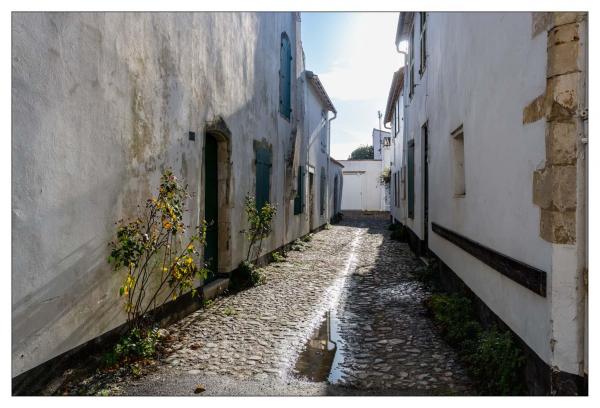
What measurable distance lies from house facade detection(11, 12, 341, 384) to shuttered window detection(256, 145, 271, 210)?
1.21 meters

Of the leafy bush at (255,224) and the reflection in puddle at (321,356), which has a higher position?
the leafy bush at (255,224)

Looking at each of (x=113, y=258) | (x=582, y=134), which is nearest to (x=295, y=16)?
(x=113, y=258)

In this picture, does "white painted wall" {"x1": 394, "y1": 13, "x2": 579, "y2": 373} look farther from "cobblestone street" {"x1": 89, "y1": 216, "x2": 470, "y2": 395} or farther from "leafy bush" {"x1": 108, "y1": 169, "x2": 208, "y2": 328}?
"leafy bush" {"x1": 108, "y1": 169, "x2": 208, "y2": 328}

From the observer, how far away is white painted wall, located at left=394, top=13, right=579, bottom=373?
2.74m

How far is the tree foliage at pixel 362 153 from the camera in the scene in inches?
1924

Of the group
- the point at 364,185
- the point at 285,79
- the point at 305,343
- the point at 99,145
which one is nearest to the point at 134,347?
the point at 305,343

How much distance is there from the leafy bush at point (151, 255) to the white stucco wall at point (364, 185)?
26207 mm

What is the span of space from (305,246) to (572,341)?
9.75 m

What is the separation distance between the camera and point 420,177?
30.1 ft

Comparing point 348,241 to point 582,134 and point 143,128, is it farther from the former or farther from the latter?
point 582,134

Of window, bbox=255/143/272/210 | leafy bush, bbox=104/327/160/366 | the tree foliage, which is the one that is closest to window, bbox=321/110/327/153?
window, bbox=255/143/272/210

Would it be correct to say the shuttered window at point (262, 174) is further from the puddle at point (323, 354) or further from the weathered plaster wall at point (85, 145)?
the puddle at point (323, 354)

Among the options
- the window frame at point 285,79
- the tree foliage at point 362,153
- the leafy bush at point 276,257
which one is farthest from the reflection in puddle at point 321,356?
the tree foliage at point 362,153

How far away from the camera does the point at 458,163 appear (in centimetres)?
576
